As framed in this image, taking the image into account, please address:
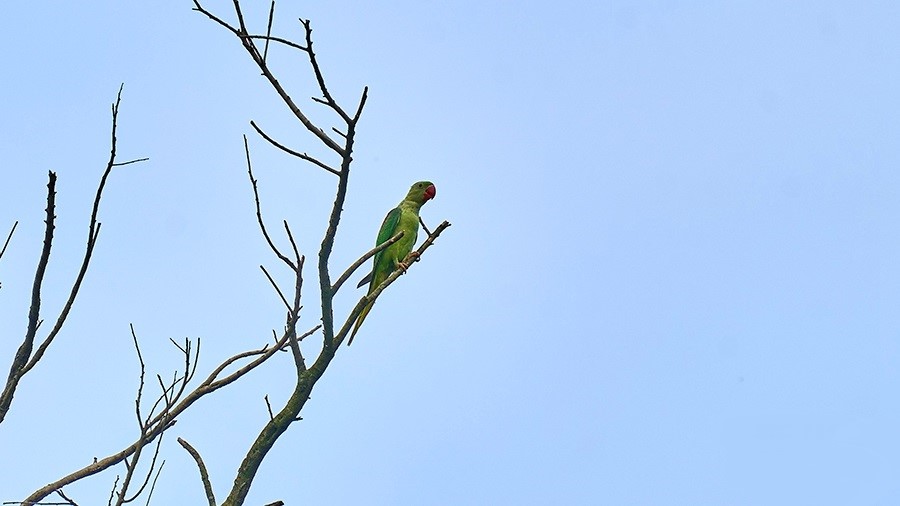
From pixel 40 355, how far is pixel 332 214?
1.09m

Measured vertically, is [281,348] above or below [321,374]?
above

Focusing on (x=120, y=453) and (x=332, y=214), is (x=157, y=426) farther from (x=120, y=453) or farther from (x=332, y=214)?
(x=332, y=214)

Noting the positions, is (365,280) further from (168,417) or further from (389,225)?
(168,417)

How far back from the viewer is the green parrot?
27.2 feet

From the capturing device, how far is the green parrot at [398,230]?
8281 millimetres

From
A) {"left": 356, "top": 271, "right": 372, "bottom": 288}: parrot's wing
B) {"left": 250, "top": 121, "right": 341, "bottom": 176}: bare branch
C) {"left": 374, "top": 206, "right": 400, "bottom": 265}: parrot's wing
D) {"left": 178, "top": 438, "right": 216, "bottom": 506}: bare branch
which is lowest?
{"left": 178, "top": 438, "right": 216, "bottom": 506}: bare branch

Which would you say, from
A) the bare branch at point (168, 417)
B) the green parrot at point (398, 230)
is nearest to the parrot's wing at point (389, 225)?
the green parrot at point (398, 230)

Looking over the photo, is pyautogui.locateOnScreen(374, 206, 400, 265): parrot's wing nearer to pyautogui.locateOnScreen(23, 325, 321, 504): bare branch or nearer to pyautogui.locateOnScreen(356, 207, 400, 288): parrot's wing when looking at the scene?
pyautogui.locateOnScreen(356, 207, 400, 288): parrot's wing

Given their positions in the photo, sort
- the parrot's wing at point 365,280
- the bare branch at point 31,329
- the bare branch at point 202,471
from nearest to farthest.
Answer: the bare branch at point 31,329, the bare branch at point 202,471, the parrot's wing at point 365,280

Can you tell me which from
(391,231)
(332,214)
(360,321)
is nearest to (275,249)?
(332,214)

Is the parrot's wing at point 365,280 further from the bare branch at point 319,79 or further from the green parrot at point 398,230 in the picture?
the bare branch at point 319,79

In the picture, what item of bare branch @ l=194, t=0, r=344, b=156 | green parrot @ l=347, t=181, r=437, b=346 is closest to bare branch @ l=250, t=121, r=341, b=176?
bare branch @ l=194, t=0, r=344, b=156

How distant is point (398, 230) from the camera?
8797 mm

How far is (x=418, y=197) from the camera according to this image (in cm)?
934
